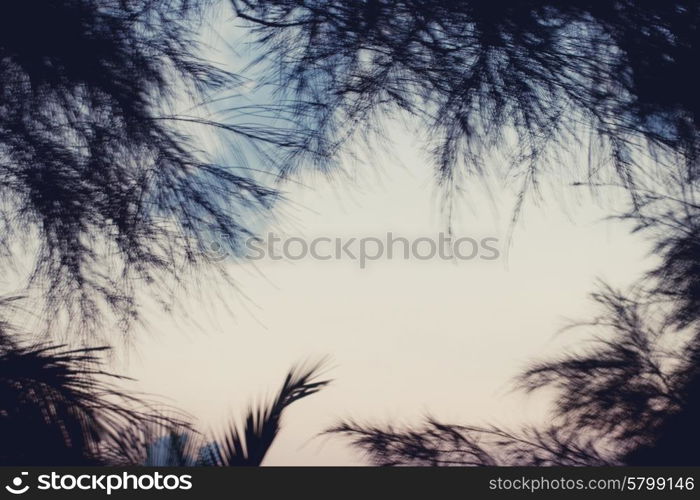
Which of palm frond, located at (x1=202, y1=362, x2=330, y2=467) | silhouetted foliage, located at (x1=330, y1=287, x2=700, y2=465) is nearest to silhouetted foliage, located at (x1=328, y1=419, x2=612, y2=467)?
silhouetted foliage, located at (x1=330, y1=287, x2=700, y2=465)

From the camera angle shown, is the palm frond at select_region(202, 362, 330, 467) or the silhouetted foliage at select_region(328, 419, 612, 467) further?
the silhouetted foliage at select_region(328, 419, 612, 467)

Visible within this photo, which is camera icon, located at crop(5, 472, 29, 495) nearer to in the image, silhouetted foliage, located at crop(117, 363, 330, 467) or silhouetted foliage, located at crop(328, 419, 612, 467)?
silhouetted foliage, located at crop(117, 363, 330, 467)

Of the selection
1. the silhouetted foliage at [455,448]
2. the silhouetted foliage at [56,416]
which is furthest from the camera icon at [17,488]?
the silhouetted foliage at [455,448]

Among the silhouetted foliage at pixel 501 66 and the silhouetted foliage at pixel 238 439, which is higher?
the silhouetted foliage at pixel 501 66

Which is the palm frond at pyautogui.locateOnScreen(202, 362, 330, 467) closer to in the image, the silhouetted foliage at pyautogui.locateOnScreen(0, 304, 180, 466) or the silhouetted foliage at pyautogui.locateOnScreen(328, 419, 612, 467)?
the silhouetted foliage at pyautogui.locateOnScreen(0, 304, 180, 466)

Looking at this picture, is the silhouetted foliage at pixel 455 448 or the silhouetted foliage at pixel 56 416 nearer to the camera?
the silhouetted foliage at pixel 56 416

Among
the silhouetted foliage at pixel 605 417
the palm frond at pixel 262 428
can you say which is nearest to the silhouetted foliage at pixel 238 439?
the palm frond at pixel 262 428

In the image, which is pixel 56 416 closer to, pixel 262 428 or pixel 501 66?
pixel 262 428

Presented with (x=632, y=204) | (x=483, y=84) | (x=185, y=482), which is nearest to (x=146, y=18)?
(x=483, y=84)

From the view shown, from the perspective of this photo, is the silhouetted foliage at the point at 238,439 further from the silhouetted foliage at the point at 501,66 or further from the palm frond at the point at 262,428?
the silhouetted foliage at the point at 501,66

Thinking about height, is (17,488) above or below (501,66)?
below

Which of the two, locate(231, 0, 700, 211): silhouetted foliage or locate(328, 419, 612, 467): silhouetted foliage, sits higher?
locate(231, 0, 700, 211): silhouetted foliage

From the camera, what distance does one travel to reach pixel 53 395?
89 centimetres

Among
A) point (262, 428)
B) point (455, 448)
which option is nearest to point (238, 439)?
point (262, 428)
